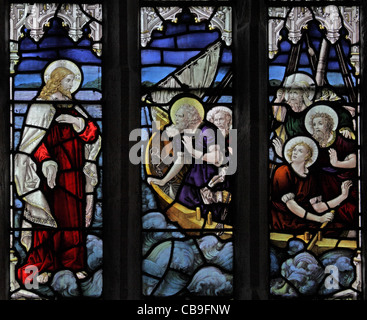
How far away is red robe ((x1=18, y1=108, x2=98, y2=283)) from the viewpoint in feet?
26.5

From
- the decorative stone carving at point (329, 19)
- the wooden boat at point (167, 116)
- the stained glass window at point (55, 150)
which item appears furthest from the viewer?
the decorative stone carving at point (329, 19)

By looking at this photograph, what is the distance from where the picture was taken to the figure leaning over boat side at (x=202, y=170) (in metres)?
8.21

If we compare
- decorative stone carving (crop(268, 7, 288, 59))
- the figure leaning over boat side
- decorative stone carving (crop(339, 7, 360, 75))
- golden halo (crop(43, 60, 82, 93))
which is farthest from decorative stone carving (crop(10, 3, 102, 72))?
decorative stone carving (crop(339, 7, 360, 75))

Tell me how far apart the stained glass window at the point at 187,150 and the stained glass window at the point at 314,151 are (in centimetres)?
40

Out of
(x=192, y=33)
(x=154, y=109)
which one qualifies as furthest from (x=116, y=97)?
(x=192, y=33)

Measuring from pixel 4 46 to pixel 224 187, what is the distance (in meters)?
2.17

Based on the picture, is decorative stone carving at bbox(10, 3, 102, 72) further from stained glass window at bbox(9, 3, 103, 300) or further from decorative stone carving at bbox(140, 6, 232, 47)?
decorative stone carving at bbox(140, 6, 232, 47)

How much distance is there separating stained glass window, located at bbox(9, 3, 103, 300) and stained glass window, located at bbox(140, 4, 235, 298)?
0.43 meters

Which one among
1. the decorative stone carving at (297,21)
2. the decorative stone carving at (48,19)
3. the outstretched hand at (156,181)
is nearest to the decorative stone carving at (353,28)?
the decorative stone carving at (297,21)

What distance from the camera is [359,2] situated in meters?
8.39

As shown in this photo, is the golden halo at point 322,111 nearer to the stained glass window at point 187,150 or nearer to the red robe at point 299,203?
the red robe at point 299,203

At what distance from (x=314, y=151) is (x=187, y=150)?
106 cm

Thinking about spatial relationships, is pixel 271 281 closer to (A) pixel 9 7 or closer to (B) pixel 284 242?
(B) pixel 284 242

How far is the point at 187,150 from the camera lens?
8.23 meters
